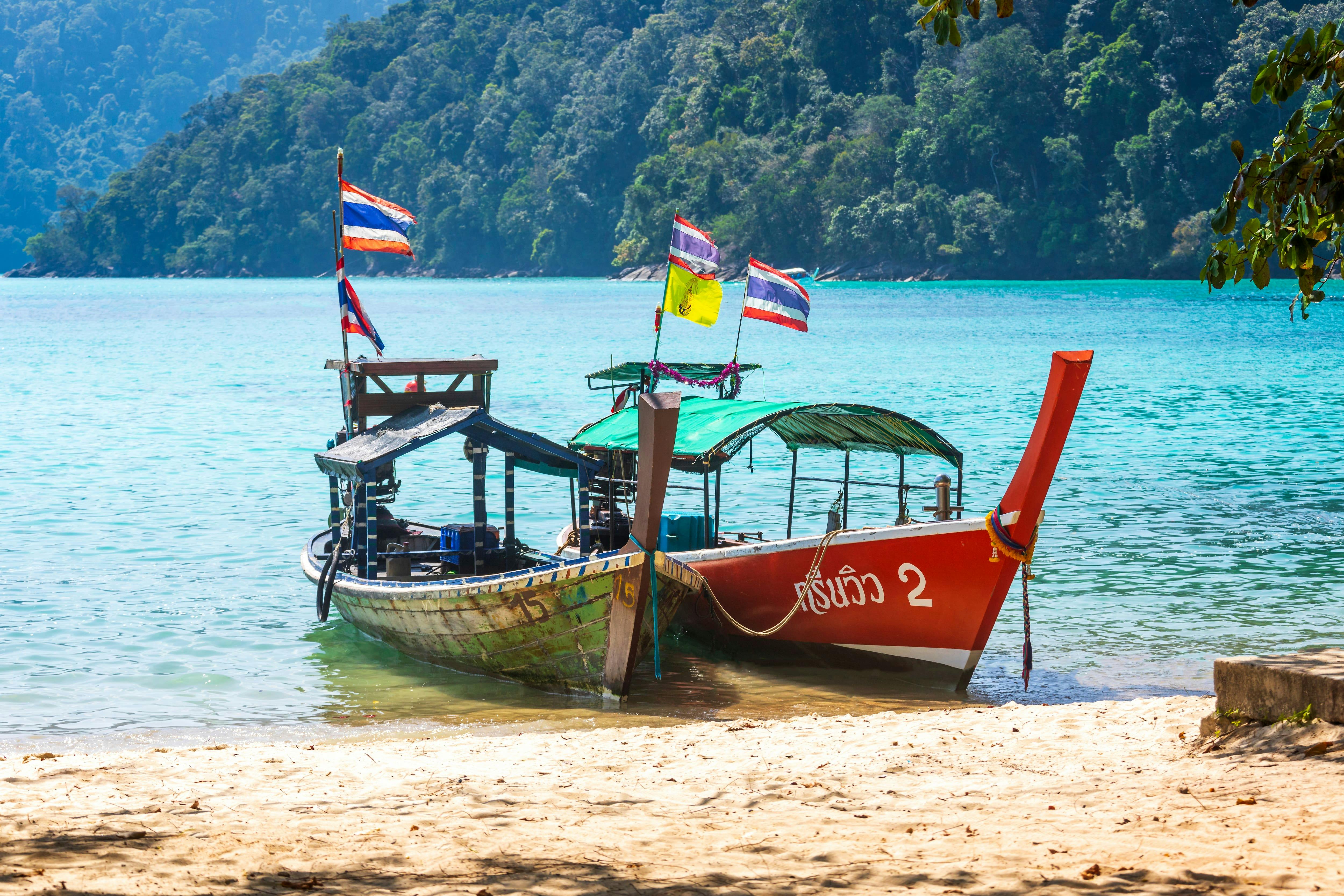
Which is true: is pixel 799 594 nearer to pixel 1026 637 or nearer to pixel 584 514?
pixel 1026 637

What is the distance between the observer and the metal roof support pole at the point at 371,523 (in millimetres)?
12820

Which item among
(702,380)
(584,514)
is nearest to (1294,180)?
(584,514)

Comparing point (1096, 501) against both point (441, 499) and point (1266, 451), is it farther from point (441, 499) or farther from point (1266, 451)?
point (441, 499)

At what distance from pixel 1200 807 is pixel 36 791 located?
21.1 feet

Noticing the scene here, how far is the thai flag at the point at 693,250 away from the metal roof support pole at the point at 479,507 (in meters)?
3.11

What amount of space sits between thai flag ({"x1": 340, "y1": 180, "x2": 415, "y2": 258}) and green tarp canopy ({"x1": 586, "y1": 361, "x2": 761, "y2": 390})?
304 centimetres

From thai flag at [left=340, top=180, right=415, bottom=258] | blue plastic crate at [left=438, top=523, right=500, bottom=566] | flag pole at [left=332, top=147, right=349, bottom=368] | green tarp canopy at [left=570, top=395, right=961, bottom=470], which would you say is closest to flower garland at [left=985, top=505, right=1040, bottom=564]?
green tarp canopy at [left=570, top=395, right=961, bottom=470]

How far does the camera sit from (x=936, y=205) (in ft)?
350

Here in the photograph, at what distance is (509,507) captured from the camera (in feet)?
48.6

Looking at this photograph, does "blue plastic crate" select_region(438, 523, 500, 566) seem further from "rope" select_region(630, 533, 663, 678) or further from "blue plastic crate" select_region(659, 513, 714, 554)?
"rope" select_region(630, 533, 663, 678)

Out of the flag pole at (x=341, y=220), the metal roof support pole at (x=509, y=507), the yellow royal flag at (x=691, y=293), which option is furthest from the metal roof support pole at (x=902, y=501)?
the flag pole at (x=341, y=220)

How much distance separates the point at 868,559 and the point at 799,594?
0.91m

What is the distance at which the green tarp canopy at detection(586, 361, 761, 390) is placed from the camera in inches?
642

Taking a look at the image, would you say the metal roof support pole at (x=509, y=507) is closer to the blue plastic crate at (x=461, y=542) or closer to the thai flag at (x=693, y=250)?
the blue plastic crate at (x=461, y=542)
